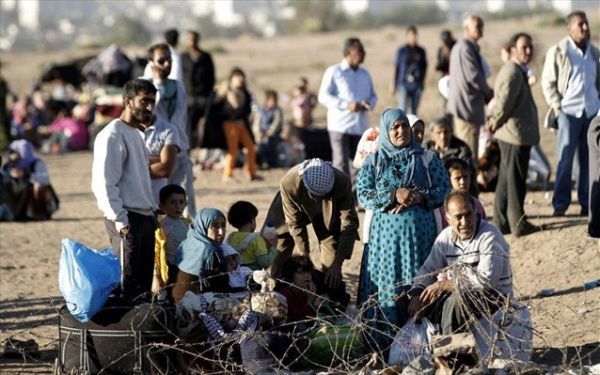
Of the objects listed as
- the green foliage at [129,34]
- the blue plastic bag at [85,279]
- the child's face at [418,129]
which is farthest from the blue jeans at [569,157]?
the green foliage at [129,34]

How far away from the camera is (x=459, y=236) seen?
848 cm

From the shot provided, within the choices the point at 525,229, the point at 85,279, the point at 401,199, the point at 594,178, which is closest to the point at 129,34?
the point at 525,229

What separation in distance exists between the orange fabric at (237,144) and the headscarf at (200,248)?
8.59m

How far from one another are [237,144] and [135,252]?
30.2 ft

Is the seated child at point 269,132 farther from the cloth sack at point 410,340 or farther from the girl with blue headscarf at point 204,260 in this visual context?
the cloth sack at point 410,340

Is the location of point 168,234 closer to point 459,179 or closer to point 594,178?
point 459,179

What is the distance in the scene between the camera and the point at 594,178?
403 inches

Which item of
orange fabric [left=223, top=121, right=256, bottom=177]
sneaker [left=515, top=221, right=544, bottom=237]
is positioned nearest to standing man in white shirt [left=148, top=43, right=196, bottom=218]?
sneaker [left=515, top=221, right=544, bottom=237]

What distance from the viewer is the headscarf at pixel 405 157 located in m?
9.09

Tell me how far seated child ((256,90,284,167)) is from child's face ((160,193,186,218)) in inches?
367

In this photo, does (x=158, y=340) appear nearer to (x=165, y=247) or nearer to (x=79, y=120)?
(x=165, y=247)

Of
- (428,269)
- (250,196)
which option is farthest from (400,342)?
(250,196)

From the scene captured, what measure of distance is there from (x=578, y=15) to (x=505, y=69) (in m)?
0.97

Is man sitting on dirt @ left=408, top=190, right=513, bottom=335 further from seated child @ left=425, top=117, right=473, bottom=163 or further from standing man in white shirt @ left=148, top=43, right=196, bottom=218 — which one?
standing man in white shirt @ left=148, top=43, right=196, bottom=218
